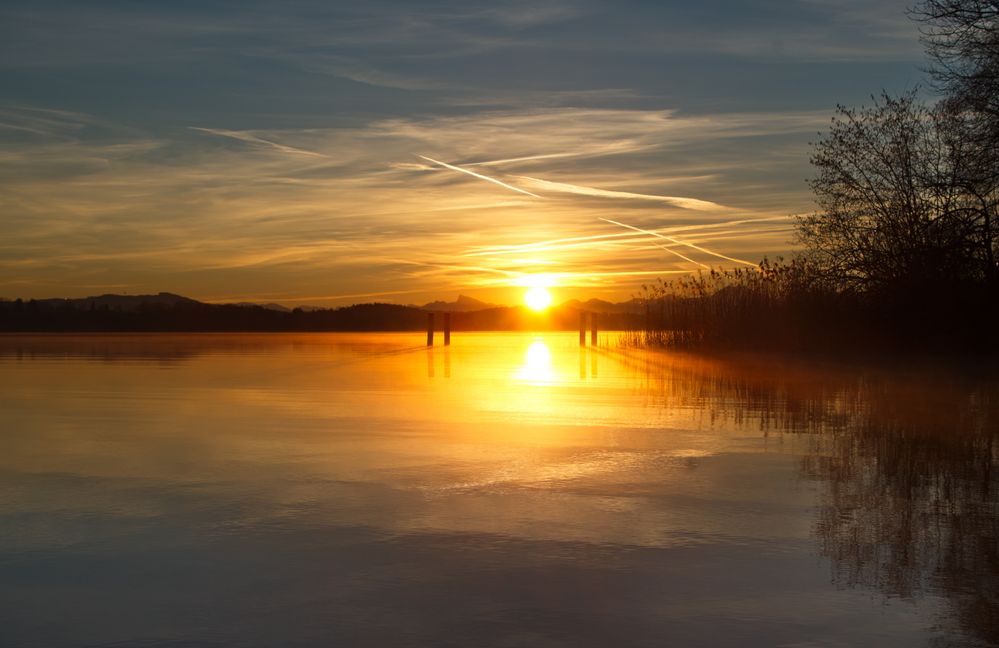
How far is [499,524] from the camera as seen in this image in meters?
5.21

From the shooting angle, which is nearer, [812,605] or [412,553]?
[812,605]

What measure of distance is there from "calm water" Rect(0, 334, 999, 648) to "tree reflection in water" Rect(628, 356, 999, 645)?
0.03m

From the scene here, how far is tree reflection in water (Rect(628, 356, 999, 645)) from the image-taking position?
417cm

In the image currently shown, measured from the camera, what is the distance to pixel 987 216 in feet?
71.8

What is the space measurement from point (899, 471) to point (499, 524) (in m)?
3.21

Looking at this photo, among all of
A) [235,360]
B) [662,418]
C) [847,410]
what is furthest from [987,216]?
[235,360]

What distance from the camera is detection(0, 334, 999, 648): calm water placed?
3.63 metres

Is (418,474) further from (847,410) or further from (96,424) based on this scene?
(847,410)

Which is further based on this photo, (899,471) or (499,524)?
(899,471)

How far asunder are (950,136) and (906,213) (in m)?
2.15

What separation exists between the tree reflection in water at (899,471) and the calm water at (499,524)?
0.08ft

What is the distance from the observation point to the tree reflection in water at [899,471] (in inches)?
164

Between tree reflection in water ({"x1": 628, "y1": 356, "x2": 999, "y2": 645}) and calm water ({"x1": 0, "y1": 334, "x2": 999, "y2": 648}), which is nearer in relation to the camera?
calm water ({"x1": 0, "y1": 334, "x2": 999, "y2": 648})

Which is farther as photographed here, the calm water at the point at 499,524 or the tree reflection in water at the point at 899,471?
the tree reflection in water at the point at 899,471
